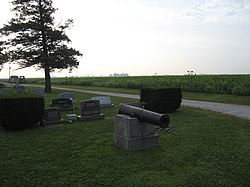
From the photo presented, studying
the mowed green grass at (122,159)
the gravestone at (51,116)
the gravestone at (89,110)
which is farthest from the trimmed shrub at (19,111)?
the gravestone at (89,110)

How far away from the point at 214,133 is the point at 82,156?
499 cm

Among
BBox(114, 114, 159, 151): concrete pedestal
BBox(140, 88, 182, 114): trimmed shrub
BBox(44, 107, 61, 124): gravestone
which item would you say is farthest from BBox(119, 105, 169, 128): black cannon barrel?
BBox(140, 88, 182, 114): trimmed shrub

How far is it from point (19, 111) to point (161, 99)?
731 cm

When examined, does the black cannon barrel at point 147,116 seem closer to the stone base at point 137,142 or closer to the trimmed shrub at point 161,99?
the stone base at point 137,142

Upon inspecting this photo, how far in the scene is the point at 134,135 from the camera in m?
8.19

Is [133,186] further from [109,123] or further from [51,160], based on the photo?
[109,123]

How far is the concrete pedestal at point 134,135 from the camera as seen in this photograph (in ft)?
26.5

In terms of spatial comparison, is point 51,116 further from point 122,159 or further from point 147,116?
point 147,116

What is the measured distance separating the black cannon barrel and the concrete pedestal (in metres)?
0.16

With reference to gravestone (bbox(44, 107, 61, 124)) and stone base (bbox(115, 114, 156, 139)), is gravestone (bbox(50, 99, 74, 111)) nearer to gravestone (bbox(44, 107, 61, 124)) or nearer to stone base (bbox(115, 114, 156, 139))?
gravestone (bbox(44, 107, 61, 124))

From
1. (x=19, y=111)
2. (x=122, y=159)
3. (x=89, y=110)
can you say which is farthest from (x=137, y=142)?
(x=89, y=110)

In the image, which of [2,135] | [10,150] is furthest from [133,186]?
[2,135]

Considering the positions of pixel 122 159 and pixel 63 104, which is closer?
pixel 122 159

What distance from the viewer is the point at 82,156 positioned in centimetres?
777
